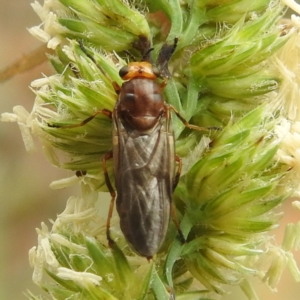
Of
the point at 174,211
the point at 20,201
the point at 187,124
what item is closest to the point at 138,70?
the point at 187,124

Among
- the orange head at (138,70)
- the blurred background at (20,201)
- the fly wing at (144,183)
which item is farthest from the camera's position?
the blurred background at (20,201)

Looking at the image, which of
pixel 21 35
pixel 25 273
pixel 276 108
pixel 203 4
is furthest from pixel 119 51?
pixel 21 35

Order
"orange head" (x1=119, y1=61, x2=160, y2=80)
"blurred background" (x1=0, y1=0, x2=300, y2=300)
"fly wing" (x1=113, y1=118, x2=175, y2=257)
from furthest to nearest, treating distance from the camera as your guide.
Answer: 1. "blurred background" (x1=0, y1=0, x2=300, y2=300)
2. "orange head" (x1=119, y1=61, x2=160, y2=80)
3. "fly wing" (x1=113, y1=118, x2=175, y2=257)

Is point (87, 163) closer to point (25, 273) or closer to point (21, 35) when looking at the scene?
point (25, 273)

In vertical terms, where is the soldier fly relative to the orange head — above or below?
below

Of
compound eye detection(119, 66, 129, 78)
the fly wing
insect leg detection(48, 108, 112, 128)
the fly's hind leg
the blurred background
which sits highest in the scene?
compound eye detection(119, 66, 129, 78)

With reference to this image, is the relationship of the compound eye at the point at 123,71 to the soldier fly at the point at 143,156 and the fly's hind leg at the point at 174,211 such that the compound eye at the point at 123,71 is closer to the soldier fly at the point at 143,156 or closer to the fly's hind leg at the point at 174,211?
the soldier fly at the point at 143,156

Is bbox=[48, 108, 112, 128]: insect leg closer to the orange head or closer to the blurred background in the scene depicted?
the orange head

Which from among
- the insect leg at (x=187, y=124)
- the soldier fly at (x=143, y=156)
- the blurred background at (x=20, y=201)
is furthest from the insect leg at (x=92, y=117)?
the blurred background at (x=20, y=201)

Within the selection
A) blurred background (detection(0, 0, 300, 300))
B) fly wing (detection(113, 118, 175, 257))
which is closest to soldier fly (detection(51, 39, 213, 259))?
fly wing (detection(113, 118, 175, 257))
